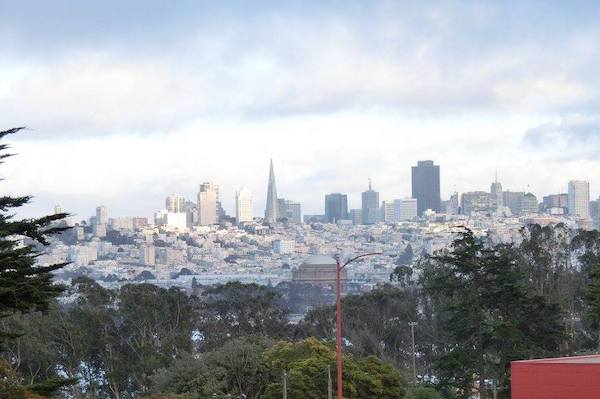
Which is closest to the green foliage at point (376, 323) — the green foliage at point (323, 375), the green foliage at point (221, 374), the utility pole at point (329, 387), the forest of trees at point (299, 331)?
the forest of trees at point (299, 331)

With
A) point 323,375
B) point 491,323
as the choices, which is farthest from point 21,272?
point 491,323

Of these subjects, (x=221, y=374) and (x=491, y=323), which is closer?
(x=221, y=374)

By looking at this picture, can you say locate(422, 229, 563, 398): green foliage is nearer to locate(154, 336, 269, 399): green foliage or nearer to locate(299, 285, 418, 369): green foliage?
locate(154, 336, 269, 399): green foliage

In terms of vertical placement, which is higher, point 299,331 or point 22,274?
point 22,274

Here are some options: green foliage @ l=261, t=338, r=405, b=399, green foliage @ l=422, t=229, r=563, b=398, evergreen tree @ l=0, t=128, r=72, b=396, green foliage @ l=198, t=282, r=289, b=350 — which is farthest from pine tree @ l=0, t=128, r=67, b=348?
green foliage @ l=198, t=282, r=289, b=350

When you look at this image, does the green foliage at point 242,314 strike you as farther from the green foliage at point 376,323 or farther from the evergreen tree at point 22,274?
the evergreen tree at point 22,274

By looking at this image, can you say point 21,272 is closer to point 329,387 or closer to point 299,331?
point 329,387

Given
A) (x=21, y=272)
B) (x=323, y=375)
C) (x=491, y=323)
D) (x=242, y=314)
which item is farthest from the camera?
(x=242, y=314)
